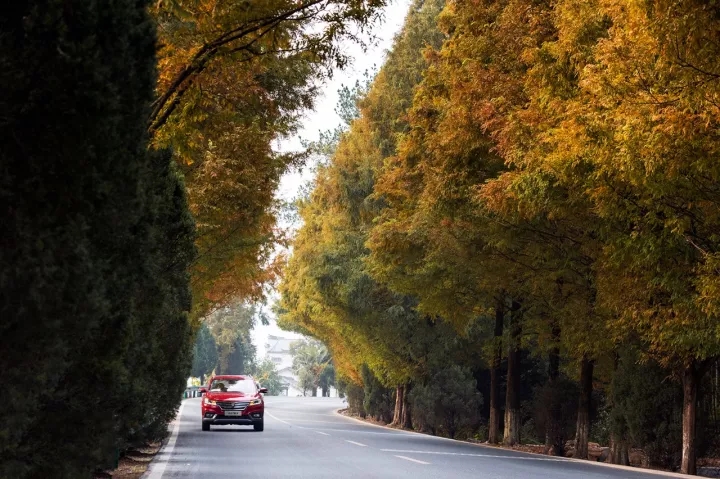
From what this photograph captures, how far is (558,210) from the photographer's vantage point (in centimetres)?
1806

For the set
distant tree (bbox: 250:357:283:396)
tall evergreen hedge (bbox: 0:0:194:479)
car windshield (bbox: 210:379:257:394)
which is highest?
tall evergreen hedge (bbox: 0:0:194:479)

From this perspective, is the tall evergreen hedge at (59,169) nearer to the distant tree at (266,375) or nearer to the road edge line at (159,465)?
the road edge line at (159,465)

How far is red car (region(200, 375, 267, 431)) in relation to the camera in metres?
29.3

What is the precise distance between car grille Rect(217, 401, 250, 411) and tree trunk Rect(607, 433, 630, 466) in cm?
1084

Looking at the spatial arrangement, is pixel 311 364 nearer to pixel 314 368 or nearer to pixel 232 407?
pixel 314 368

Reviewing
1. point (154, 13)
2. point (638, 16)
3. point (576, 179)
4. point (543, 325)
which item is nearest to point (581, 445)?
point (543, 325)

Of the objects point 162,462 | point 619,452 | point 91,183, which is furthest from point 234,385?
point 91,183

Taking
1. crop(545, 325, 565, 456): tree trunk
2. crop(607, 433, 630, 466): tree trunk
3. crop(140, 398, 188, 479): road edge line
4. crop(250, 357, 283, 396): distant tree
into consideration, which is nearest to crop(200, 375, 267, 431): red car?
crop(140, 398, 188, 479): road edge line

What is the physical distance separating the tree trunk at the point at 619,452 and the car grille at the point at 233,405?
10837mm

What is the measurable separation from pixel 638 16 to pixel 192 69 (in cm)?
594

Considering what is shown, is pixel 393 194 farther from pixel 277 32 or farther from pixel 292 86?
pixel 277 32

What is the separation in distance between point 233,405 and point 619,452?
37.3ft

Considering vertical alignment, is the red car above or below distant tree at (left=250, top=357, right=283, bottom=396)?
above

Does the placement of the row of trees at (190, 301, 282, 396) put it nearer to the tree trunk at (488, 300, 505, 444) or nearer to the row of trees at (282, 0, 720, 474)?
the row of trees at (282, 0, 720, 474)
